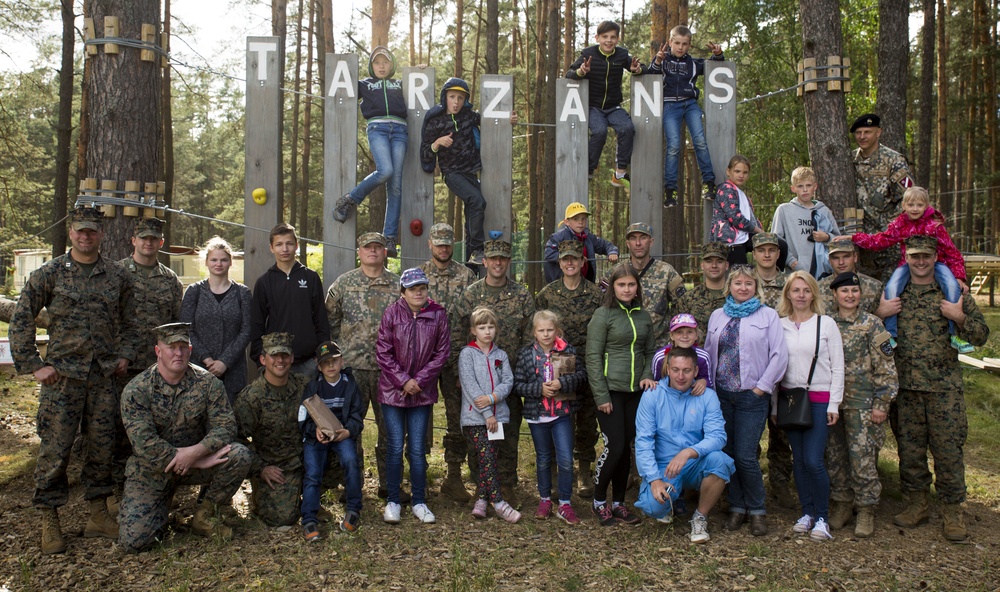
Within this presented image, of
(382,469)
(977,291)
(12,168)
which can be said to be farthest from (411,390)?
(12,168)

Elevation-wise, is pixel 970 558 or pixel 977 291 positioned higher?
pixel 977 291

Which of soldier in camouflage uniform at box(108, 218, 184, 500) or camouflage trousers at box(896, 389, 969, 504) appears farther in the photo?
soldier in camouflage uniform at box(108, 218, 184, 500)

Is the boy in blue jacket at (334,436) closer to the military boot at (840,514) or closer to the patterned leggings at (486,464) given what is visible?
the patterned leggings at (486,464)

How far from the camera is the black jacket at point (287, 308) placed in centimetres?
573

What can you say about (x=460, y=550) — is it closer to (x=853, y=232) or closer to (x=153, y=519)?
(x=153, y=519)

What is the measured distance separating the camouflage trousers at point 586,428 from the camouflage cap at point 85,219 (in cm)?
397

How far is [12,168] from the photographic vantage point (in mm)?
28516

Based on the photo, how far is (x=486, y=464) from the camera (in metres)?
5.64

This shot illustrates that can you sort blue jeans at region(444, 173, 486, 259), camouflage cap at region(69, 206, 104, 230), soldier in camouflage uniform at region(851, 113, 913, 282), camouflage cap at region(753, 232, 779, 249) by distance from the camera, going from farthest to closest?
soldier in camouflage uniform at region(851, 113, 913, 282) < blue jeans at region(444, 173, 486, 259) < camouflage cap at region(753, 232, 779, 249) < camouflage cap at region(69, 206, 104, 230)

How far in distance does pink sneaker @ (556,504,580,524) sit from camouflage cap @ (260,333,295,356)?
2362 mm

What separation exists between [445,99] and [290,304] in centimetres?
215

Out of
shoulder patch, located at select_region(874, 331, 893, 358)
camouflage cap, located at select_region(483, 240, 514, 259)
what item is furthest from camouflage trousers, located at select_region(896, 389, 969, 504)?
camouflage cap, located at select_region(483, 240, 514, 259)

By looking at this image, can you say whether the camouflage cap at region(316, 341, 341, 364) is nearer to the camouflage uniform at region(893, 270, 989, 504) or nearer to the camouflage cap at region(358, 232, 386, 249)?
the camouflage cap at region(358, 232, 386, 249)

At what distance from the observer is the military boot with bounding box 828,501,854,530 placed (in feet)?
18.1
